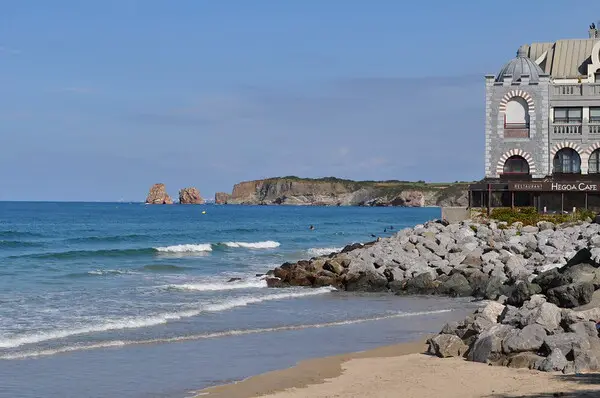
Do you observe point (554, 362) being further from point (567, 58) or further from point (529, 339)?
point (567, 58)

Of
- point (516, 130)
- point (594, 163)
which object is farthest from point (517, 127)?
point (594, 163)

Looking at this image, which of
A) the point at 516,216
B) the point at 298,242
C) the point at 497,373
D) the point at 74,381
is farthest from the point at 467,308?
the point at 298,242

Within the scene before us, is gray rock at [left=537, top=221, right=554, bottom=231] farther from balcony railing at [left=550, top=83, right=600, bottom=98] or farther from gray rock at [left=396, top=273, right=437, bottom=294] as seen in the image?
gray rock at [left=396, top=273, right=437, bottom=294]

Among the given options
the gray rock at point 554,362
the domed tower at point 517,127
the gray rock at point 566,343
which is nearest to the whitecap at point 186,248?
the domed tower at point 517,127

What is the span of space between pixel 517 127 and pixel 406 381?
36521 millimetres

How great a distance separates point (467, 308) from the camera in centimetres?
2703

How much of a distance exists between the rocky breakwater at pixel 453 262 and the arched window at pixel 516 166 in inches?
350

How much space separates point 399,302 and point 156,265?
60.2 ft

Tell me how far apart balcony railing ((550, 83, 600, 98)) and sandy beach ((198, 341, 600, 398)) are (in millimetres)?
35340

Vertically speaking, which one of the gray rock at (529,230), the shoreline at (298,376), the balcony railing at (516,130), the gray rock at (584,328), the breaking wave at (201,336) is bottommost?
the shoreline at (298,376)

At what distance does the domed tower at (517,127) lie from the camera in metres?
49.3

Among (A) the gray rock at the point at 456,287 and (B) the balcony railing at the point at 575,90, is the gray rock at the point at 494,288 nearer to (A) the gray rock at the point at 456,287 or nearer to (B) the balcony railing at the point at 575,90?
(A) the gray rock at the point at 456,287

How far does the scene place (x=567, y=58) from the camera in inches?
2140

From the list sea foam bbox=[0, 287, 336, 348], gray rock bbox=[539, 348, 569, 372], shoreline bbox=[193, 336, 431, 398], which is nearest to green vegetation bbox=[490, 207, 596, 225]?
sea foam bbox=[0, 287, 336, 348]
